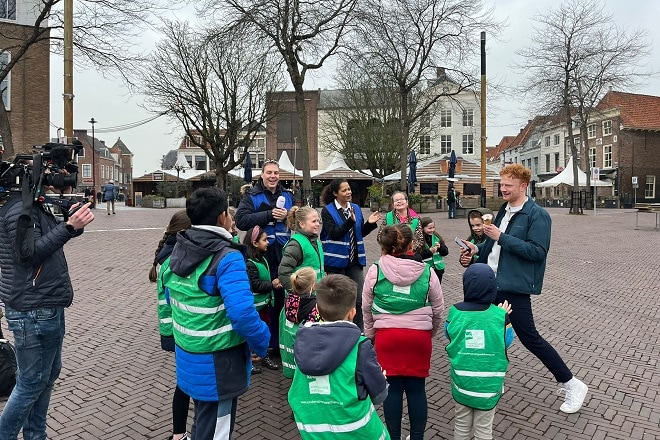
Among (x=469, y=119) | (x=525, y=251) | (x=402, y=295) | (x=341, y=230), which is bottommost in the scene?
(x=402, y=295)

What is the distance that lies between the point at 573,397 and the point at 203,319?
307cm

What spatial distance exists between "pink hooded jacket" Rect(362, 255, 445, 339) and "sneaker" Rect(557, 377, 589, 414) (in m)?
1.46

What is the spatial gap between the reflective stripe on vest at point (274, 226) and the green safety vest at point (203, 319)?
219 cm

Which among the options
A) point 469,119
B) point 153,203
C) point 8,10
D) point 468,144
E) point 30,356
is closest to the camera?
point 30,356

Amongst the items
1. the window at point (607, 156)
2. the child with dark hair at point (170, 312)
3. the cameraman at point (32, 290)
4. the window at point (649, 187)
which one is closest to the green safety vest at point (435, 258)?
the child with dark hair at point (170, 312)

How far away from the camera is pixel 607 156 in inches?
1881

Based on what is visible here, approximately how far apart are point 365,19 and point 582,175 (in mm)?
27548

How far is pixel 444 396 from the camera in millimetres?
4211

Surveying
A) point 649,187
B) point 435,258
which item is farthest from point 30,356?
point 649,187

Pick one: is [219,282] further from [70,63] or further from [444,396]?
[70,63]

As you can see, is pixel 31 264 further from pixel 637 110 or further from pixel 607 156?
pixel 637 110

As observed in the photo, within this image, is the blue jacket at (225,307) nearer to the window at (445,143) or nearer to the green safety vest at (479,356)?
the green safety vest at (479,356)

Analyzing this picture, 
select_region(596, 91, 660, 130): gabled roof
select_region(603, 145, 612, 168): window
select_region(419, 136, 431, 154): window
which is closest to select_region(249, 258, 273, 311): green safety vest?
select_region(419, 136, 431, 154): window

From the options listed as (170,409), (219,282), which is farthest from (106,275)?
(219,282)
